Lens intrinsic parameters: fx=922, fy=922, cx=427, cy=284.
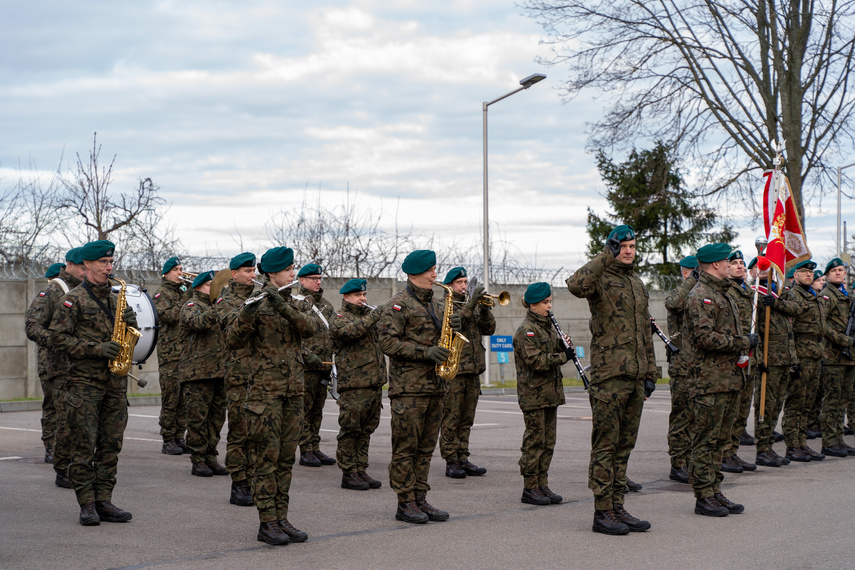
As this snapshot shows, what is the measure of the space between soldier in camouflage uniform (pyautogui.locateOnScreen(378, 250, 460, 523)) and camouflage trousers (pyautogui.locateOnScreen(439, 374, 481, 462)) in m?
2.41

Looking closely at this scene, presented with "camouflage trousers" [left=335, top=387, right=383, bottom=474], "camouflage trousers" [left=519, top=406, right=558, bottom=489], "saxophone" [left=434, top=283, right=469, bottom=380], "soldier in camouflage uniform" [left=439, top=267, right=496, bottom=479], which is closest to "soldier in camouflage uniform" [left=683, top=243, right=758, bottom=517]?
"camouflage trousers" [left=519, top=406, right=558, bottom=489]

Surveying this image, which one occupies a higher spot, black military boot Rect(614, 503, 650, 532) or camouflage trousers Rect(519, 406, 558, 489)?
camouflage trousers Rect(519, 406, 558, 489)

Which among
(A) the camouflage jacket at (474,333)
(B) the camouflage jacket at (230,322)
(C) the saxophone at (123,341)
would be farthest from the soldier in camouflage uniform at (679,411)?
(C) the saxophone at (123,341)

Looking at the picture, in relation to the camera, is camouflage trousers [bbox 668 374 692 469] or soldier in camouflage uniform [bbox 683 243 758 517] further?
camouflage trousers [bbox 668 374 692 469]

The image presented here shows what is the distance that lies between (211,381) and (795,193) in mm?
19463

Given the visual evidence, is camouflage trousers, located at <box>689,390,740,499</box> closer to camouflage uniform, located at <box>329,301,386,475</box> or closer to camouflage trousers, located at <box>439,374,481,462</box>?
camouflage trousers, located at <box>439,374,481,462</box>

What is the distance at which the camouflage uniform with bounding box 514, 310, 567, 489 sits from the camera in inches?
332

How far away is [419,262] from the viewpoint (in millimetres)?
7832

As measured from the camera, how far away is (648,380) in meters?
7.51

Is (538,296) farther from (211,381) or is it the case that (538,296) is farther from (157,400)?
(157,400)

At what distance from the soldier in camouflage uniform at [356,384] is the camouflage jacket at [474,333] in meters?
1.00

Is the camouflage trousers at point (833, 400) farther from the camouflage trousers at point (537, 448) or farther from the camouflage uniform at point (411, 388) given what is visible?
the camouflage uniform at point (411, 388)

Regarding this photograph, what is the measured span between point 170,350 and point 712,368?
669 centimetres

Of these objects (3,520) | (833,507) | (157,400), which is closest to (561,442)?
(833,507)
